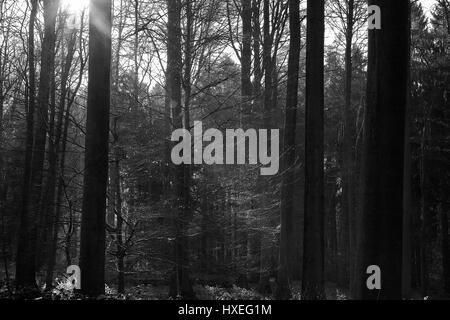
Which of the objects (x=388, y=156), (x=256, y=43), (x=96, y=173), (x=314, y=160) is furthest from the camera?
(x=256, y=43)

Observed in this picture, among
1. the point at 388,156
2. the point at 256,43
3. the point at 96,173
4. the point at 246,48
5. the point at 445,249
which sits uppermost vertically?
the point at 256,43

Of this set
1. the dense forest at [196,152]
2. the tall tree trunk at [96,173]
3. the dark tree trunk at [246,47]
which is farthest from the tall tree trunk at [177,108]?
the dark tree trunk at [246,47]

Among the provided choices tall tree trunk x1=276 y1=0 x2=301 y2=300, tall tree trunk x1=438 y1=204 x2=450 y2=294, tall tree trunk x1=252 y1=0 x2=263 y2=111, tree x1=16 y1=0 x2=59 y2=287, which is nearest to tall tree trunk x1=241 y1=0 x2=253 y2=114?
tall tree trunk x1=252 y1=0 x2=263 y2=111

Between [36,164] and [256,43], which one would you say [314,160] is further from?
[256,43]

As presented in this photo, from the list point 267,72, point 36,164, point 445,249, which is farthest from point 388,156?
point 445,249

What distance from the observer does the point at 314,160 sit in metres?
10.2

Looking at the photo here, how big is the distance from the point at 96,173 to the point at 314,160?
4.54 m

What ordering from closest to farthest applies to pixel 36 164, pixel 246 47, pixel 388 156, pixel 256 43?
pixel 388 156, pixel 36 164, pixel 246 47, pixel 256 43

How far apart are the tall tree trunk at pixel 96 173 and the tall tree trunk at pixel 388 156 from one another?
3.75m

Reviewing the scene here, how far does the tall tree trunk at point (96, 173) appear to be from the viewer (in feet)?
24.3

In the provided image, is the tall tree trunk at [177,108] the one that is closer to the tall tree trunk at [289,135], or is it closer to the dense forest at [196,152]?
the dense forest at [196,152]

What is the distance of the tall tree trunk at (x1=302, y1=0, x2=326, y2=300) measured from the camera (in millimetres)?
9938

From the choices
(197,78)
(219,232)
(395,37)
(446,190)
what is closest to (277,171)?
(219,232)
